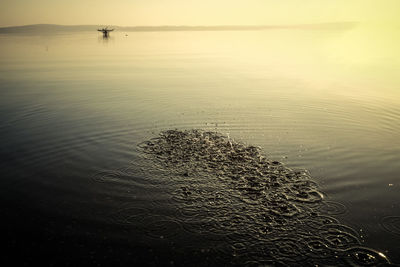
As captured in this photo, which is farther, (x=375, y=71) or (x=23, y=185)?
(x=375, y=71)

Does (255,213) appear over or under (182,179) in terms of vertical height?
under

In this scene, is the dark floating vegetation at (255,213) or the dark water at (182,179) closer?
the dark floating vegetation at (255,213)

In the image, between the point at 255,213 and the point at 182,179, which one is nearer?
the point at 255,213

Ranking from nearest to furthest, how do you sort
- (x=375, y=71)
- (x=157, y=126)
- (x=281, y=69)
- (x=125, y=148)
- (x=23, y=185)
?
(x=23, y=185) → (x=125, y=148) → (x=157, y=126) → (x=375, y=71) → (x=281, y=69)

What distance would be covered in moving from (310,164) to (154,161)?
8.40 meters

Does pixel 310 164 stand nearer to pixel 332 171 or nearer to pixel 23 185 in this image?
pixel 332 171

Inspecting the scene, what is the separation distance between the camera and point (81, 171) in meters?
15.7

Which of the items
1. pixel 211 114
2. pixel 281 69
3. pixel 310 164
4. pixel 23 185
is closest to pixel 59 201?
pixel 23 185

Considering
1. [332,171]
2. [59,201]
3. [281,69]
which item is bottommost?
[59,201]

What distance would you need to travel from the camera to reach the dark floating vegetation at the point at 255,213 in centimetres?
973

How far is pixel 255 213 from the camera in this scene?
11.8 meters

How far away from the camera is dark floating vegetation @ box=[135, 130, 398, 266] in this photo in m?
9.73

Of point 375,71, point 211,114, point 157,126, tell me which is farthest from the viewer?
point 375,71

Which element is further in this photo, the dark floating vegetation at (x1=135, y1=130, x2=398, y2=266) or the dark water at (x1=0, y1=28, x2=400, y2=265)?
the dark water at (x1=0, y1=28, x2=400, y2=265)
